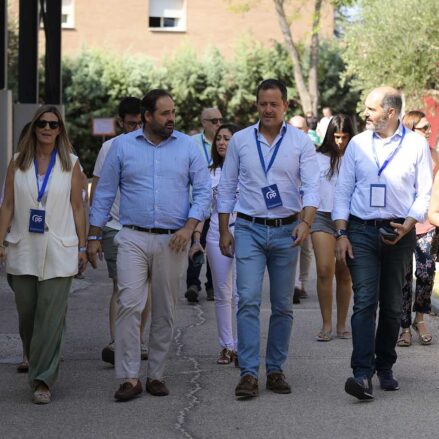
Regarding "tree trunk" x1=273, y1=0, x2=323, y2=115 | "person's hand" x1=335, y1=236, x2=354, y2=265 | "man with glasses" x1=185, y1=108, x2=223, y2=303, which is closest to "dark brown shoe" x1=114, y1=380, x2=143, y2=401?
"person's hand" x1=335, y1=236, x2=354, y2=265

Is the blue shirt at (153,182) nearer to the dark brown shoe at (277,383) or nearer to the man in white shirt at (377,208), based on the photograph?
the man in white shirt at (377,208)

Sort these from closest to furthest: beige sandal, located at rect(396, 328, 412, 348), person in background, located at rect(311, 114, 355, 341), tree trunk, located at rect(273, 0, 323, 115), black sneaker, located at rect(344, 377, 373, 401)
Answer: black sneaker, located at rect(344, 377, 373, 401)
beige sandal, located at rect(396, 328, 412, 348)
person in background, located at rect(311, 114, 355, 341)
tree trunk, located at rect(273, 0, 323, 115)

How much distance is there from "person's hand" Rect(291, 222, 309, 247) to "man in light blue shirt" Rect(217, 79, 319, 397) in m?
0.01

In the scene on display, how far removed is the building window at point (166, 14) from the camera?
4966 centimetres

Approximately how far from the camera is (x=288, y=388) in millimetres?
8266

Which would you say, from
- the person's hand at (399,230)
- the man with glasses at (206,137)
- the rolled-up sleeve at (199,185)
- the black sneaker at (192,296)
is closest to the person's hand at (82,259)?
the rolled-up sleeve at (199,185)

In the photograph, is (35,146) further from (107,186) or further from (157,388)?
(157,388)

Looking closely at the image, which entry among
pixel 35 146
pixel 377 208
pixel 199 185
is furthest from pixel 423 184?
pixel 35 146

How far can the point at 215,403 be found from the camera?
26.1 feet

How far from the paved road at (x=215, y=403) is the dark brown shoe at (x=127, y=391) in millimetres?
60

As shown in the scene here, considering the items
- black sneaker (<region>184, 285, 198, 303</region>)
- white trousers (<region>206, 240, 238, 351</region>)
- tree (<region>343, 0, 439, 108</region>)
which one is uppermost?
tree (<region>343, 0, 439, 108</region>)

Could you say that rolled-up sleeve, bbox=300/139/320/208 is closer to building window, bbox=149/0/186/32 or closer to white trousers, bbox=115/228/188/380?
white trousers, bbox=115/228/188/380

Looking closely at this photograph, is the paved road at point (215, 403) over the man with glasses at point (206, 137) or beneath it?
beneath

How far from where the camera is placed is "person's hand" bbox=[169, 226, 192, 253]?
810 centimetres
